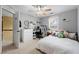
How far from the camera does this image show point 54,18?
264 inches

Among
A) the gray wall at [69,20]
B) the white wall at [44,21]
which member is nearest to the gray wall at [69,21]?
the gray wall at [69,20]

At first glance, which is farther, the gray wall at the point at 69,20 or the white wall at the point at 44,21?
the white wall at the point at 44,21

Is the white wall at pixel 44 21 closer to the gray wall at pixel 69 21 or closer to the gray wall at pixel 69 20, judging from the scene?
the gray wall at pixel 69 20

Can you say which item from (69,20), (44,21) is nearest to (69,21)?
(69,20)

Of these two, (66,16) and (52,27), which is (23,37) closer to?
(52,27)

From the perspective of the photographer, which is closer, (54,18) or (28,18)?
(54,18)

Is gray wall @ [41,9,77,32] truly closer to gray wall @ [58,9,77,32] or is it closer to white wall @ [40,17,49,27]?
gray wall @ [58,9,77,32]

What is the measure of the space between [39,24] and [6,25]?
9.76ft

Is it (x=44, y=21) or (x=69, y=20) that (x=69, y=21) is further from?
(x=44, y=21)

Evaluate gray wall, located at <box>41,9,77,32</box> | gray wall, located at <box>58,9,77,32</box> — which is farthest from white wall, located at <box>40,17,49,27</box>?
gray wall, located at <box>58,9,77,32</box>

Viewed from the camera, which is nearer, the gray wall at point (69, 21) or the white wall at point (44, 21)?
the gray wall at point (69, 21)
